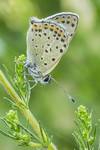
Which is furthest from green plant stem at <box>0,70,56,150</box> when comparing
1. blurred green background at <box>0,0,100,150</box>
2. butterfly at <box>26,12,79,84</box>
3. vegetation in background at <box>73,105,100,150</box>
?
blurred green background at <box>0,0,100,150</box>

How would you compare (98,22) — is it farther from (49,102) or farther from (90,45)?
(49,102)

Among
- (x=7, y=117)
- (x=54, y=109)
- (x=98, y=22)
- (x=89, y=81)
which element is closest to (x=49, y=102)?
(x=54, y=109)

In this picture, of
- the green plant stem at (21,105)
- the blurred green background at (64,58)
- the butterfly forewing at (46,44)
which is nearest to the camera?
the green plant stem at (21,105)

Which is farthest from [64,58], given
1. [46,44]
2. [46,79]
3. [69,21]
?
[69,21]

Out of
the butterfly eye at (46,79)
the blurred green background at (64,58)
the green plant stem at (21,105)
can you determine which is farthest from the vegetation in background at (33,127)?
the blurred green background at (64,58)

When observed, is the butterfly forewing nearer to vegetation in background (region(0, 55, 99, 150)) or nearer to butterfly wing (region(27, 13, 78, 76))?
butterfly wing (region(27, 13, 78, 76))

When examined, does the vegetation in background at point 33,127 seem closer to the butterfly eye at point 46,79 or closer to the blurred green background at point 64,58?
the butterfly eye at point 46,79

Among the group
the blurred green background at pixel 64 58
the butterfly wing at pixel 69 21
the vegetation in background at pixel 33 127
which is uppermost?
the blurred green background at pixel 64 58

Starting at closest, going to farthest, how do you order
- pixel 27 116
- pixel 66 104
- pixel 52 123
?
pixel 27 116 < pixel 52 123 < pixel 66 104
